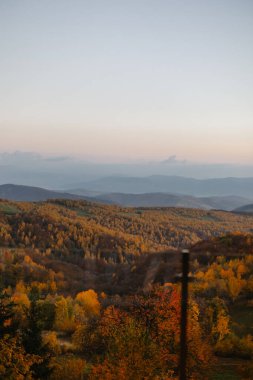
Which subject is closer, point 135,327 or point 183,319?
point 183,319

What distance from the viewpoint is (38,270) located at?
142125mm

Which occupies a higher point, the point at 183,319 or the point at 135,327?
the point at 183,319

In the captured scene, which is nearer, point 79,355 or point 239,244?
point 79,355

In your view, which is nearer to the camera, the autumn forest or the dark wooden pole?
the dark wooden pole

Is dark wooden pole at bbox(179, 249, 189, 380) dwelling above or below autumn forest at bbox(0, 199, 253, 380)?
above

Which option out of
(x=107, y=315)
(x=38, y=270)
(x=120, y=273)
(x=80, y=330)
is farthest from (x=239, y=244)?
(x=107, y=315)

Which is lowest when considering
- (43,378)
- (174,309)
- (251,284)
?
(251,284)

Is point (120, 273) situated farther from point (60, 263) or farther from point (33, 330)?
point (33, 330)

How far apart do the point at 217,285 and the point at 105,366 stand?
58350 millimetres

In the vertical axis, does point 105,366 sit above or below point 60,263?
above

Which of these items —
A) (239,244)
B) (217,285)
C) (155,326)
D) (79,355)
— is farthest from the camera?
(239,244)

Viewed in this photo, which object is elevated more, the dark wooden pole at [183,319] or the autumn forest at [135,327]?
the dark wooden pole at [183,319]

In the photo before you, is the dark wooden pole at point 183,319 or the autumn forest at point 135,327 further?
the autumn forest at point 135,327

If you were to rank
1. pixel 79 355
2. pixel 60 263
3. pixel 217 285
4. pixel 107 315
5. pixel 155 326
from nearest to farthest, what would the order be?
pixel 155 326 → pixel 107 315 → pixel 79 355 → pixel 217 285 → pixel 60 263
